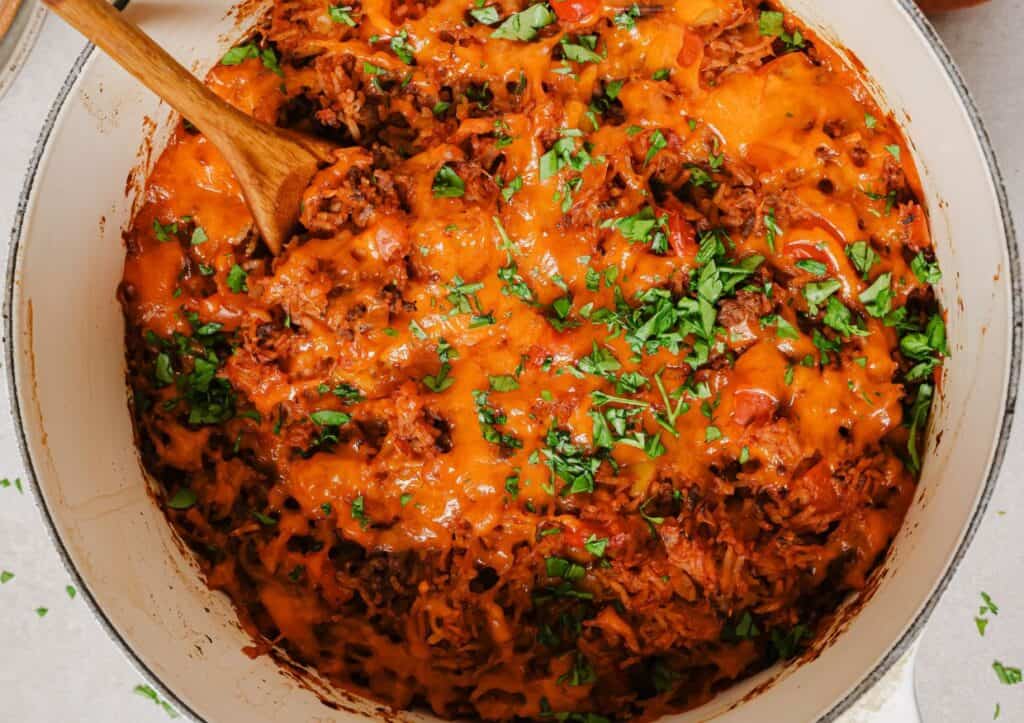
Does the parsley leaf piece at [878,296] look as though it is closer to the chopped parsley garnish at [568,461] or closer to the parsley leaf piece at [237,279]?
the chopped parsley garnish at [568,461]

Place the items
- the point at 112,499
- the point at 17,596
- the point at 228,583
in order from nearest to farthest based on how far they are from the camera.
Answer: the point at 112,499, the point at 228,583, the point at 17,596

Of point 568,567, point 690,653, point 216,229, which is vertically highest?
point 216,229

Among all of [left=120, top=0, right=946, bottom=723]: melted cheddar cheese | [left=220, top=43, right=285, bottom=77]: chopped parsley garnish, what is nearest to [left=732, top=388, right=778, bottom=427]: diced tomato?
[left=120, top=0, right=946, bottom=723]: melted cheddar cheese

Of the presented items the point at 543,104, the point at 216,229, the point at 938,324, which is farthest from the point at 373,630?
the point at 938,324

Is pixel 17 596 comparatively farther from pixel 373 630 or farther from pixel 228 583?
pixel 373 630

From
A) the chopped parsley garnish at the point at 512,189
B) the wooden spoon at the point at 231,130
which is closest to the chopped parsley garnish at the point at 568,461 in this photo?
the chopped parsley garnish at the point at 512,189

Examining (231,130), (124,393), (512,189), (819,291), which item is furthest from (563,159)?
(124,393)

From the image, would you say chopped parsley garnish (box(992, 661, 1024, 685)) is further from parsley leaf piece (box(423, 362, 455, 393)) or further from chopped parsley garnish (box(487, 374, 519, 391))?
parsley leaf piece (box(423, 362, 455, 393))
